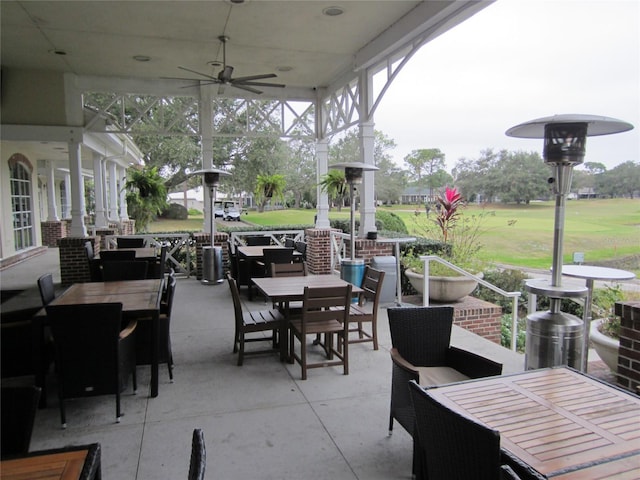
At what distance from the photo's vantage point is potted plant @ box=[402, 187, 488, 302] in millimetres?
6301

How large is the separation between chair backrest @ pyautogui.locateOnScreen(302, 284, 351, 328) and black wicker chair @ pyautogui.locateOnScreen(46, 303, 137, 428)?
149 centimetres

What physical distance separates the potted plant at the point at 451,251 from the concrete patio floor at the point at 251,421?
5.52 feet

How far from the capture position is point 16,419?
161 cm

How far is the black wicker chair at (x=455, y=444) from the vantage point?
4.49 feet

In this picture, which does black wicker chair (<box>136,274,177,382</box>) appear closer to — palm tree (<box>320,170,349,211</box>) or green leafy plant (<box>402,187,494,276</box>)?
green leafy plant (<box>402,187,494,276</box>)

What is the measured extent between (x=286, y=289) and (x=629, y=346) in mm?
2775

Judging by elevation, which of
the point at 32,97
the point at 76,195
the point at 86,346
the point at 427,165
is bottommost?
the point at 86,346

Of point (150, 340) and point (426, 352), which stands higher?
point (426, 352)

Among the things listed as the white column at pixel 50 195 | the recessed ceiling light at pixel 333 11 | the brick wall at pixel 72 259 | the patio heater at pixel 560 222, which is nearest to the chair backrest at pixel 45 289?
the patio heater at pixel 560 222

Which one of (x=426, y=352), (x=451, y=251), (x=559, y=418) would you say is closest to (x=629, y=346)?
(x=426, y=352)

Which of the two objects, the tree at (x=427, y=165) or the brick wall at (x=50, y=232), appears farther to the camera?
the tree at (x=427, y=165)

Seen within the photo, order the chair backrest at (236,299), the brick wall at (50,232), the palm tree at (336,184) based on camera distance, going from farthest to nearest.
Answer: the brick wall at (50,232), the palm tree at (336,184), the chair backrest at (236,299)

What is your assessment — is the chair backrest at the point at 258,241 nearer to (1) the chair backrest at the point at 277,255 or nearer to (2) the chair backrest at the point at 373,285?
(1) the chair backrest at the point at 277,255

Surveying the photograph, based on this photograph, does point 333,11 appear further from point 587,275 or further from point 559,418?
point 559,418
